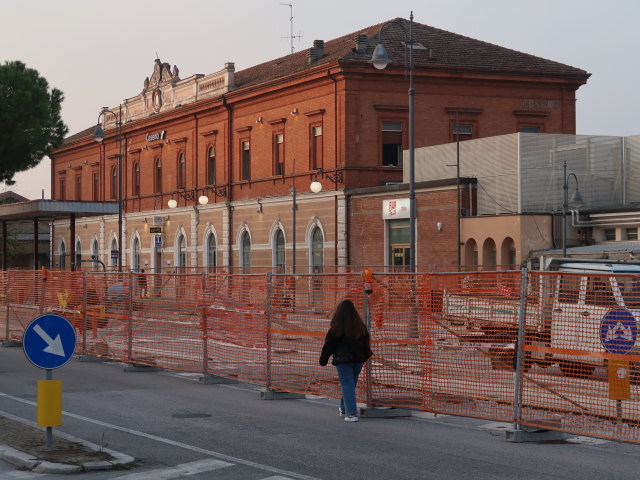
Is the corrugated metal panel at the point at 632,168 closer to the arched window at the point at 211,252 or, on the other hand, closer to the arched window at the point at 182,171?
the arched window at the point at 211,252

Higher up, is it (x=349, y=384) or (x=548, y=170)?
(x=548, y=170)

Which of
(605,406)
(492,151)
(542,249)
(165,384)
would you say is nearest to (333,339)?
(605,406)

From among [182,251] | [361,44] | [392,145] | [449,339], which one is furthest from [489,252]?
[449,339]

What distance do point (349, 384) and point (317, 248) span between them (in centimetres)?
3495

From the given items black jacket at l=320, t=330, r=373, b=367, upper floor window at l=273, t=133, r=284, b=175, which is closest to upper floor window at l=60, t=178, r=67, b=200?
upper floor window at l=273, t=133, r=284, b=175

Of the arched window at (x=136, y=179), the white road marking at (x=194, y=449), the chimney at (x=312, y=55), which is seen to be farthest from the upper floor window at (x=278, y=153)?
the white road marking at (x=194, y=449)

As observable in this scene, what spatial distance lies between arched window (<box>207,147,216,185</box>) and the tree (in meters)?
14.9

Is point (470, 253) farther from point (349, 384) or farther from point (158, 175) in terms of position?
point (158, 175)

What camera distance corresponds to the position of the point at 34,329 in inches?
464

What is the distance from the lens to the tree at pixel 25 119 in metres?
42.2

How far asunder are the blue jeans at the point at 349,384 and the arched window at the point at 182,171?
48358 millimetres

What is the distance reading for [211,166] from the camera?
59.2 metres

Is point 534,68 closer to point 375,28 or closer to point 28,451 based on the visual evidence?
point 375,28

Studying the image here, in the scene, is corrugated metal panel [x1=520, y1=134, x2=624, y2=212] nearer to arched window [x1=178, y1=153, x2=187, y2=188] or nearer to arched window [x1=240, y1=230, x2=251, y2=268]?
arched window [x1=240, y1=230, x2=251, y2=268]
